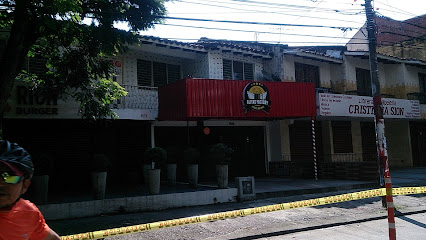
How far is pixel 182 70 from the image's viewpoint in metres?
16.0

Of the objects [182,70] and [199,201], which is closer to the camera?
[199,201]

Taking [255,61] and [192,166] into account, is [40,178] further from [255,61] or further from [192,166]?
[255,61]

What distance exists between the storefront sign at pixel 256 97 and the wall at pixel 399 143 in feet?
43.9

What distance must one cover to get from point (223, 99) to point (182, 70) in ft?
14.6

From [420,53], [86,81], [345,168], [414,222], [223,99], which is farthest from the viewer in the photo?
[420,53]

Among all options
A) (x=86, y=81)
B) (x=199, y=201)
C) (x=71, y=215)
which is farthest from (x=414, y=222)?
(x=86, y=81)

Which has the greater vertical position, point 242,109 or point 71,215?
point 242,109

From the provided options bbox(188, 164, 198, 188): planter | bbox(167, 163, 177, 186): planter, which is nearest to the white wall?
bbox(167, 163, 177, 186): planter

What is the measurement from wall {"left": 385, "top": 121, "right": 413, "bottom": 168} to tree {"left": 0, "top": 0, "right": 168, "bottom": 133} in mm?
19216

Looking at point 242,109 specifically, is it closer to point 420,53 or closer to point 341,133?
point 341,133

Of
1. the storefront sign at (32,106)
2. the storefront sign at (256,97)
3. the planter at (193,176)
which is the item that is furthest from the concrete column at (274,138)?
the storefront sign at (32,106)

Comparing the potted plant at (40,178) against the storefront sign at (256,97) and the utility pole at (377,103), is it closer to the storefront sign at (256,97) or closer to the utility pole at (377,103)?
the storefront sign at (256,97)

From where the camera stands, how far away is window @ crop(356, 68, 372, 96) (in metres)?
20.5

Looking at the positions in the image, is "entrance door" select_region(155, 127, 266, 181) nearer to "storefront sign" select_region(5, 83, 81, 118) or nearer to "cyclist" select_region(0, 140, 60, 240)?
"storefront sign" select_region(5, 83, 81, 118)
